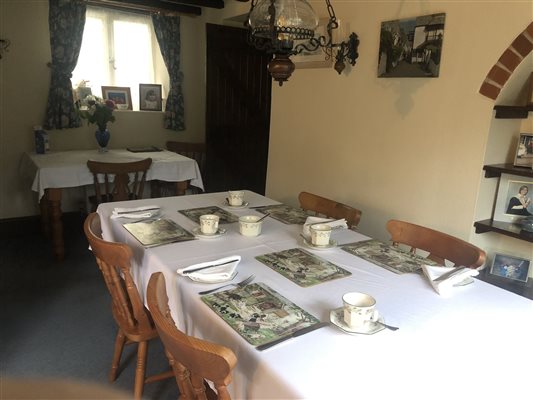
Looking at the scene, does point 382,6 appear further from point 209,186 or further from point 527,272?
point 209,186

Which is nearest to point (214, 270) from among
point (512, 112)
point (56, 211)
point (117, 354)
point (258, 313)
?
point (258, 313)

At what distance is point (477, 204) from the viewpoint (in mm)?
2105

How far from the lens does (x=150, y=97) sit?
4543mm

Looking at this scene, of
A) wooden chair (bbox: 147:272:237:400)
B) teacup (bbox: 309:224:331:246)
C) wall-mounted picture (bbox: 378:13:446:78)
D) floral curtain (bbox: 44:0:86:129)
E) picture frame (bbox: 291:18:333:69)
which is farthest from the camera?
floral curtain (bbox: 44:0:86:129)

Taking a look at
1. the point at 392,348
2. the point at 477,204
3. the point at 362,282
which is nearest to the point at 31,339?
the point at 362,282

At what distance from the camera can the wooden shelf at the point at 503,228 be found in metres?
1.92

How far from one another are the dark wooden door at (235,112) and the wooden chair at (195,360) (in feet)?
11.1

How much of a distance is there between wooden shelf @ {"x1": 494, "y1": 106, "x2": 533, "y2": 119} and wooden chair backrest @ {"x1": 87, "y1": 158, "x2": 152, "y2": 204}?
2389mm

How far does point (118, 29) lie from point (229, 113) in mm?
1389

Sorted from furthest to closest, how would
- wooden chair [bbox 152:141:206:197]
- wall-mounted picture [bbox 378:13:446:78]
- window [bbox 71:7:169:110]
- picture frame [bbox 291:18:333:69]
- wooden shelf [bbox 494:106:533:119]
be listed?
1. window [bbox 71:7:169:110]
2. wooden chair [bbox 152:141:206:197]
3. picture frame [bbox 291:18:333:69]
4. wall-mounted picture [bbox 378:13:446:78]
5. wooden shelf [bbox 494:106:533:119]

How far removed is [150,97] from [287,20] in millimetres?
3422

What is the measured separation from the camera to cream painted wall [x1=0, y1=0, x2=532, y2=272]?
2.05 m

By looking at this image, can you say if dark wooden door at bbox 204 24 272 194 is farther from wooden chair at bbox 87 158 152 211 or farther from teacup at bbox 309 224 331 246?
teacup at bbox 309 224 331 246

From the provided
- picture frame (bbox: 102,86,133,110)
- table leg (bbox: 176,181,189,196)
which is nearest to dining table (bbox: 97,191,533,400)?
table leg (bbox: 176,181,189,196)
